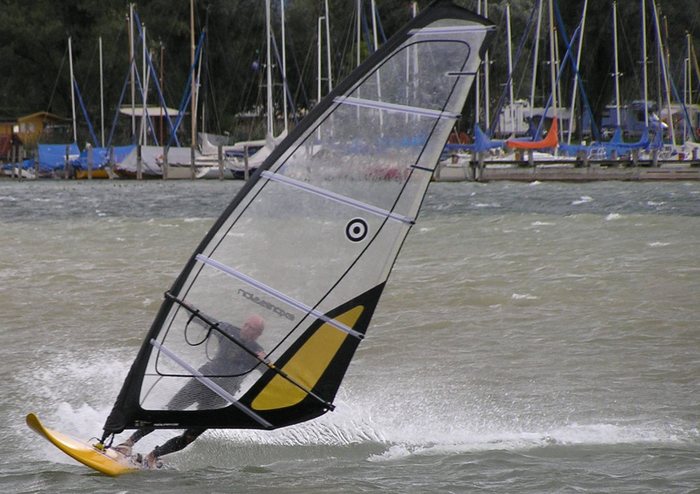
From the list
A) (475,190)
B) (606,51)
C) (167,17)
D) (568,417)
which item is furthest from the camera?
(167,17)

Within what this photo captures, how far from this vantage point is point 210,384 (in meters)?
4.97

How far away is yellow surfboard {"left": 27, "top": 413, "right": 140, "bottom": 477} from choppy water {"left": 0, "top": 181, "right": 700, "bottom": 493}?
0.07 m

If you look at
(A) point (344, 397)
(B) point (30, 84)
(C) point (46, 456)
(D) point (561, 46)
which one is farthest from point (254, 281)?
(B) point (30, 84)

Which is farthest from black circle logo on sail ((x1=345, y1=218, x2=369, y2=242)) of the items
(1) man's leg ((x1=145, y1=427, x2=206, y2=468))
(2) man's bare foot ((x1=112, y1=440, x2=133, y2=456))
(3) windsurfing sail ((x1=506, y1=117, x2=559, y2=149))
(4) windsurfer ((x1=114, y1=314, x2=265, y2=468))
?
(3) windsurfing sail ((x1=506, y1=117, x2=559, y2=149))

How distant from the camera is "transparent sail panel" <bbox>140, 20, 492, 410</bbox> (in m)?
4.56

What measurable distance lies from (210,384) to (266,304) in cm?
46

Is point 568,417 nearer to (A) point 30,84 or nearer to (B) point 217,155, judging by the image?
(B) point 217,155

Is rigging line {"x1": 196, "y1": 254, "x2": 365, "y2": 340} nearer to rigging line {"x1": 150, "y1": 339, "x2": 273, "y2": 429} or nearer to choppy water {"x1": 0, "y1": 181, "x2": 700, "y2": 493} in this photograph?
rigging line {"x1": 150, "y1": 339, "x2": 273, "y2": 429}

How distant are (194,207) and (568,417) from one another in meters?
18.9

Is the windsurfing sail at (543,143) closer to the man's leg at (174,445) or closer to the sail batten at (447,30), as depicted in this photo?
the man's leg at (174,445)

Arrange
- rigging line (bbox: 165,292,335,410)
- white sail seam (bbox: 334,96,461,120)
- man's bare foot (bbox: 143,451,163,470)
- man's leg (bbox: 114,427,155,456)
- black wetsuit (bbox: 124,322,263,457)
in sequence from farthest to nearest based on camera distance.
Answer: man's bare foot (bbox: 143,451,163,470)
man's leg (bbox: 114,427,155,456)
black wetsuit (bbox: 124,322,263,457)
rigging line (bbox: 165,292,335,410)
white sail seam (bbox: 334,96,461,120)

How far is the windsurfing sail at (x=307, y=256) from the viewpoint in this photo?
4555 mm

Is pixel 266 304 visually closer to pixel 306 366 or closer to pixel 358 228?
pixel 306 366

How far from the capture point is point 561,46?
40.1m
